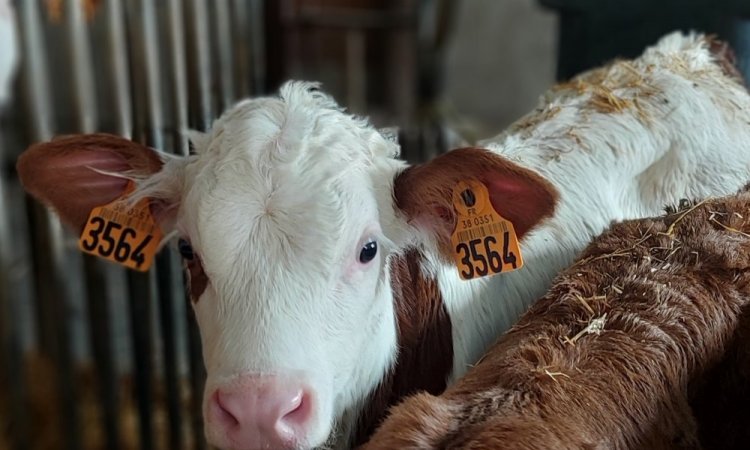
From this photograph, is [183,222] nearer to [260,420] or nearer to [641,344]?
[260,420]

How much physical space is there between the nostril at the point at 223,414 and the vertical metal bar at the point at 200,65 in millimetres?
1390

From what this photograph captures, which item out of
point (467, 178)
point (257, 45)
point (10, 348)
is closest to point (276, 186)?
point (467, 178)

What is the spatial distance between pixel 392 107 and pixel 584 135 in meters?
4.20

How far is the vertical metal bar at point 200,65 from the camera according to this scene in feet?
8.82

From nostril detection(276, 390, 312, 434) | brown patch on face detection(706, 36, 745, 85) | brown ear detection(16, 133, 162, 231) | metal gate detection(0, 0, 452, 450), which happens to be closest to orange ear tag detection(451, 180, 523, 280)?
nostril detection(276, 390, 312, 434)

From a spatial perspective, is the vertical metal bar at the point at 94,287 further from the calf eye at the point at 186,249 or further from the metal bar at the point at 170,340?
the calf eye at the point at 186,249

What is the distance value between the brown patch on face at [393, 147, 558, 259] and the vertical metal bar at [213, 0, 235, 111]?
1.54m

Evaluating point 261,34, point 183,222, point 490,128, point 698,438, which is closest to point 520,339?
point 698,438

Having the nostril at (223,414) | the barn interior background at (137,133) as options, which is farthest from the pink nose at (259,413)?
the barn interior background at (137,133)

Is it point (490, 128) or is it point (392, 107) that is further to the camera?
point (392, 107)

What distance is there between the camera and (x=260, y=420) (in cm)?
131

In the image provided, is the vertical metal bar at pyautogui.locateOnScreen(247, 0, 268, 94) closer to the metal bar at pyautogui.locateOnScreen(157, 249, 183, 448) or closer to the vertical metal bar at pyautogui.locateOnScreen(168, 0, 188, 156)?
the vertical metal bar at pyautogui.locateOnScreen(168, 0, 188, 156)

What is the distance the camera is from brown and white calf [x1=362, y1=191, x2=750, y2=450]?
44.3 inches

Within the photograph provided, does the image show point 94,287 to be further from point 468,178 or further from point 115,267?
point 468,178
